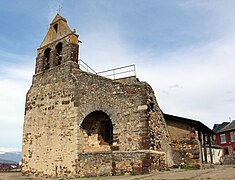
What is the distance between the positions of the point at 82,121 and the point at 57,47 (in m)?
5.10

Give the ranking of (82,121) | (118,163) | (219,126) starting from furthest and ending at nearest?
(219,126) < (82,121) < (118,163)

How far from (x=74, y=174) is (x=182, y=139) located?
5930mm

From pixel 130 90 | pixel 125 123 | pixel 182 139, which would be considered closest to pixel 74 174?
pixel 125 123

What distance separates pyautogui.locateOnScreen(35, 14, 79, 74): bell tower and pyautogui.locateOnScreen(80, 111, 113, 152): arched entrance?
341 cm

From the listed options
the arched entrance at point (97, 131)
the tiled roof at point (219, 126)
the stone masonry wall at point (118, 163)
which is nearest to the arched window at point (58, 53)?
the arched entrance at point (97, 131)

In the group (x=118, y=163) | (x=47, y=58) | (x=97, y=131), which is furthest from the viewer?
(x=47, y=58)

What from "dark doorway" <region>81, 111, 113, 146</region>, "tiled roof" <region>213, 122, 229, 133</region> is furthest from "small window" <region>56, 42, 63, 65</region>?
"tiled roof" <region>213, 122, 229, 133</region>

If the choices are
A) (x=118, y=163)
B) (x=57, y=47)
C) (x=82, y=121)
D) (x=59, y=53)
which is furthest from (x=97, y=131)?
(x=57, y=47)

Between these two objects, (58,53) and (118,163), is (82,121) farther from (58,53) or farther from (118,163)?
(58,53)

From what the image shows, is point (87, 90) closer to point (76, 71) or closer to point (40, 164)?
point (76, 71)

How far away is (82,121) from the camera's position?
1290cm

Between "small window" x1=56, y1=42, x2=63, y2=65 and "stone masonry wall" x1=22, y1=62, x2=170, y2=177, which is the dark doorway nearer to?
"stone masonry wall" x1=22, y1=62, x2=170, y2=177

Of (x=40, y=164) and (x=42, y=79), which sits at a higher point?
(x=42, y=79)

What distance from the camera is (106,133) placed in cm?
1330
